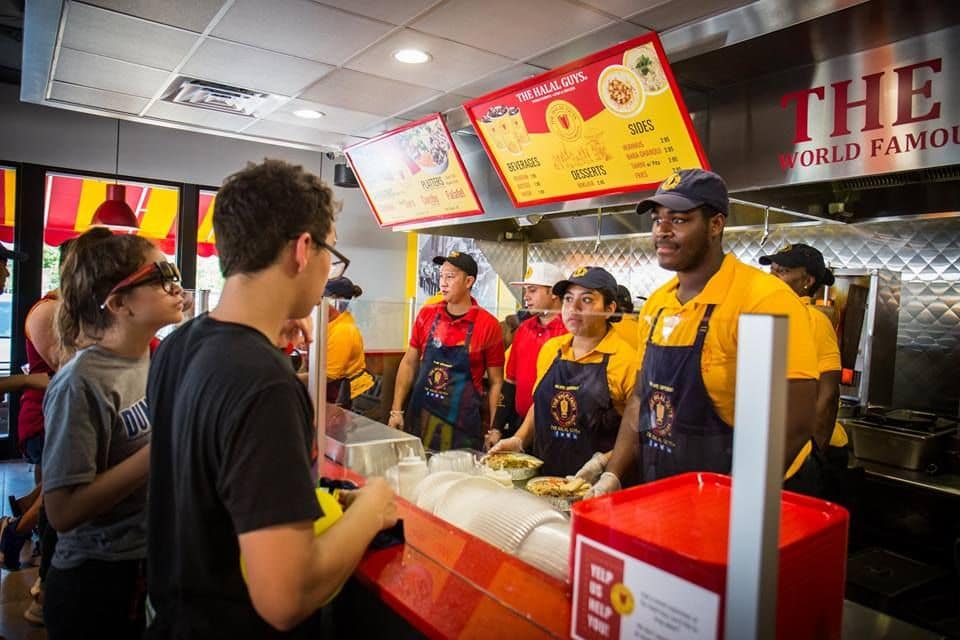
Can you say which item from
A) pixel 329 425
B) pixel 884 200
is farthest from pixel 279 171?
pixel 884 200

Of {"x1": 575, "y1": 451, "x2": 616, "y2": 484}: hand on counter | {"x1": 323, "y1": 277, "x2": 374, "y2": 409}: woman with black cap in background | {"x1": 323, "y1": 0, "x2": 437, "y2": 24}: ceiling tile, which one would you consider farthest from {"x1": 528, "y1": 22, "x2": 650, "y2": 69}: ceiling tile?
{"x1": 575, "y1": 451, "x2": 616, "y2": 484}: hand on counter

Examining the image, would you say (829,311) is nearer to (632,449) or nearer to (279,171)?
(632,449)

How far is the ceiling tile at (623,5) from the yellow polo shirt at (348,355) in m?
1.80

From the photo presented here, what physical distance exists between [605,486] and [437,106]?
11.2 feet

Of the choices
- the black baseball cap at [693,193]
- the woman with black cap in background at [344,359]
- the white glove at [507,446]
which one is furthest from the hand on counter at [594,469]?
the woman with black cap in background at [344,359]

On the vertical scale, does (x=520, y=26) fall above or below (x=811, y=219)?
above

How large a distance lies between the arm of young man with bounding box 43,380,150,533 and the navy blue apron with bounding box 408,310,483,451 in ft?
5.08

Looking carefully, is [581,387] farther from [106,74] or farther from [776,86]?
[106,74]

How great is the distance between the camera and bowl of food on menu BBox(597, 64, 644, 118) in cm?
307

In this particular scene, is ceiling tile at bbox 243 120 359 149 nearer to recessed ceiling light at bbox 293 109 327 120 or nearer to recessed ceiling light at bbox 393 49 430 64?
recessed ceiling light at bbox 293 109 327 120

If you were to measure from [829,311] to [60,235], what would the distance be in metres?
6.97

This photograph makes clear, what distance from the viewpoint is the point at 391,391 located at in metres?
3.50

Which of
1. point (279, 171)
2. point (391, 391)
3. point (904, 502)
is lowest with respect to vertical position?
point (904, 502)

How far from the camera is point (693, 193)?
1.98m
